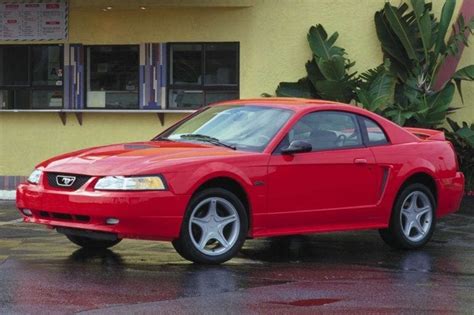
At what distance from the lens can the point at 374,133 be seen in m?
Answer: 8.59

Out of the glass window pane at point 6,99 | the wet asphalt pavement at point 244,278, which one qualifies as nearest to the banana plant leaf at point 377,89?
the wet asphalt pavement at point 244,278

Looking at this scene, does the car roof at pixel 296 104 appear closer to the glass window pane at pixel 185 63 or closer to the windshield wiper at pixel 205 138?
the windshield wiper at pixel 205 138

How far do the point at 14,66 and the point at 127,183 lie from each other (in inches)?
330

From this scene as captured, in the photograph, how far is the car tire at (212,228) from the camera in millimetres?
7098

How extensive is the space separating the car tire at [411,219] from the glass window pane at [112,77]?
6.56 meters

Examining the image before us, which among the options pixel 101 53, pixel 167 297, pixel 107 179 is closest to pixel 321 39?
pixel 101 53

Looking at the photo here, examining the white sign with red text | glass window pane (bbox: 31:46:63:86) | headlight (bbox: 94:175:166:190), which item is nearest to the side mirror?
headlight (bbox: 94:175:166:190)

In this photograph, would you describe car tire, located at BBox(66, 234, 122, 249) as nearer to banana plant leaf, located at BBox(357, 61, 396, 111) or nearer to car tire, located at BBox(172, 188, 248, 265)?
car tire, located at BBox(172, 188, 248, 265)

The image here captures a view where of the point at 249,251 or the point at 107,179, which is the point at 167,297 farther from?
the point at 249,251

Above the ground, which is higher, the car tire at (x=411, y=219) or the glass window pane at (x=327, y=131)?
the glass window pane at (x=327, y=131)

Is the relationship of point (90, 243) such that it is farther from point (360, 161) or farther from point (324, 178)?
point (360, 161)

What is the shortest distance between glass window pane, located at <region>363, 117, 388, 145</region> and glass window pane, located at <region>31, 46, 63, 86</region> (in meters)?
7.24

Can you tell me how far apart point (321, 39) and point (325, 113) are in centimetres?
557

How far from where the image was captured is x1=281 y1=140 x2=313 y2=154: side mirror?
25.0ft
